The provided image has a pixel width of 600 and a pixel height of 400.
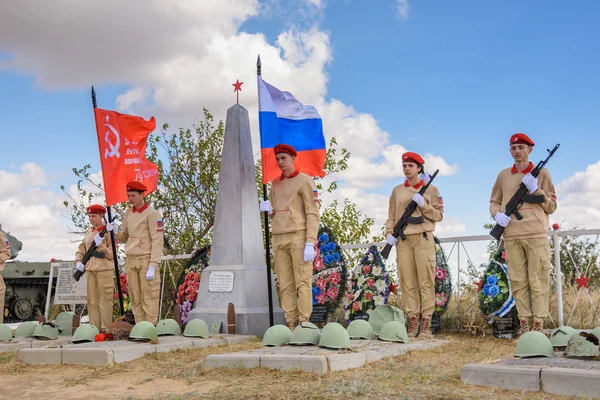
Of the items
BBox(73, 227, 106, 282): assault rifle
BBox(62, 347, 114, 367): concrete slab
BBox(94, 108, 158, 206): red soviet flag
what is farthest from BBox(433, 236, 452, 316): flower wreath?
BBox(73, 227, 106, 282): assault rifle

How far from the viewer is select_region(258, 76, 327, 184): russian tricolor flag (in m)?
7.96

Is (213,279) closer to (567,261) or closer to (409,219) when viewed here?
(409,219)

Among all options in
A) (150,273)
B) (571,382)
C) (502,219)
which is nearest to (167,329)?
(150,273)

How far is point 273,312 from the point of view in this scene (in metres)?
8.05

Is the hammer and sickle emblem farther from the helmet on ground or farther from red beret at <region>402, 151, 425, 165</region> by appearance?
red beret at <region>402, 151, 425, 165</region>

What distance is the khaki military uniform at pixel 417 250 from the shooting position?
22.3ft

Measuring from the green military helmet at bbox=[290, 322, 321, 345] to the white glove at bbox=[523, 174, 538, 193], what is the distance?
243 cm

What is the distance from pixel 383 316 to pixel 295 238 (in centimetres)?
123

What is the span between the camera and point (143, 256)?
795 centimetres

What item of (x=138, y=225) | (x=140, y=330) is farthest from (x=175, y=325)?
(x=138, y=225)

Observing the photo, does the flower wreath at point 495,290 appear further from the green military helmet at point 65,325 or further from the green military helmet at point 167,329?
the green military helmet at point 65,325

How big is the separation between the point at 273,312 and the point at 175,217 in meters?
6.89

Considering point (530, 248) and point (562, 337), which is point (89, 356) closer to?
point (562, 337)

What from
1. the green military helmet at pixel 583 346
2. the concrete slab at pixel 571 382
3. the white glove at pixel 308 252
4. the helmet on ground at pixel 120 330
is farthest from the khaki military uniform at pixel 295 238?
the concrete slab at pixel 571 382
